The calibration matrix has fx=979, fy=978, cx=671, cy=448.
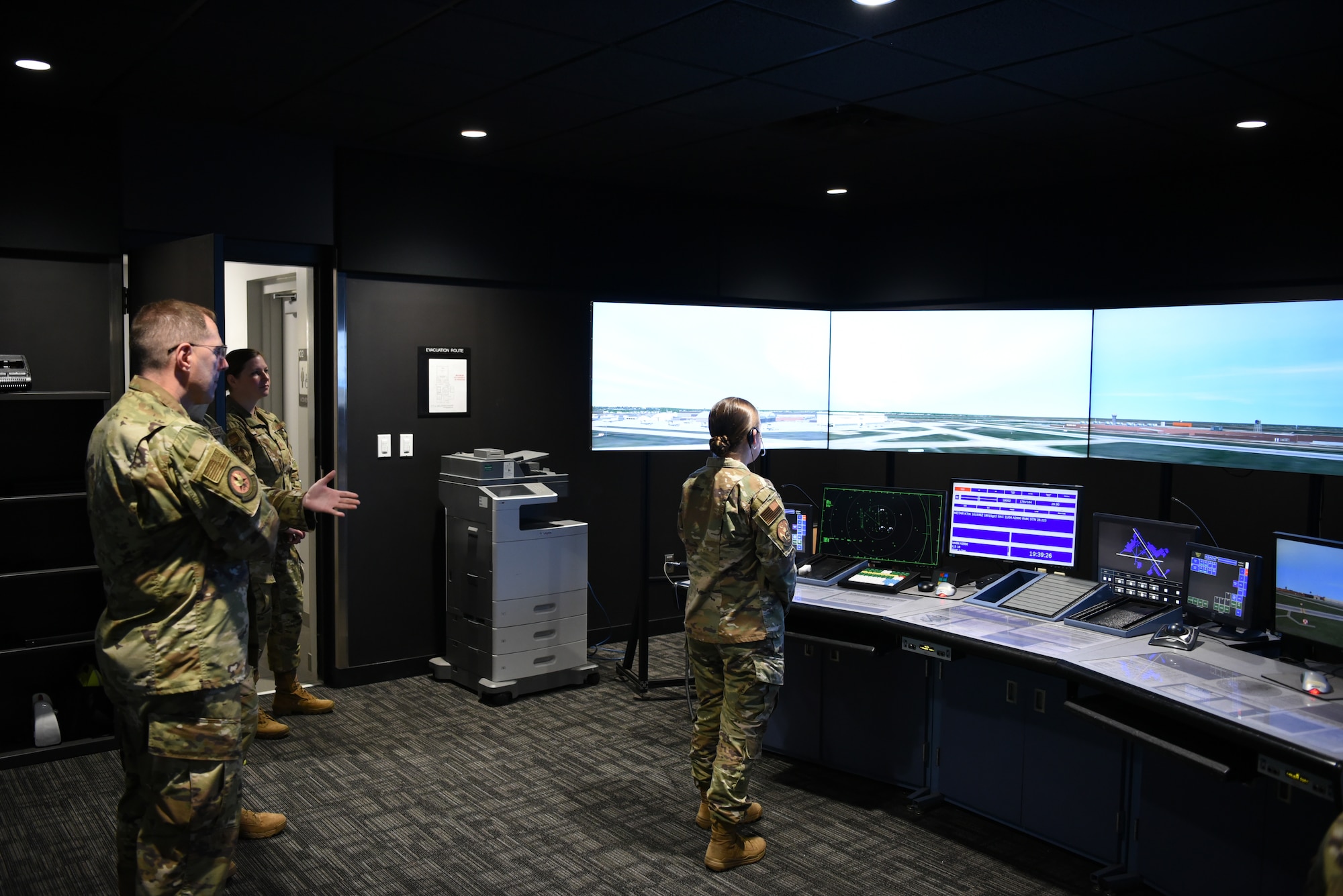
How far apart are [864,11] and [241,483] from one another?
7.27 ft

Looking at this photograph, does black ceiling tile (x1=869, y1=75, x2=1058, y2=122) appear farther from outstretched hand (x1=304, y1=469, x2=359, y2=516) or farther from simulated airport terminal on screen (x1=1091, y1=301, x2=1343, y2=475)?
outstretched hand (x1=304, y1=469, x2=359, y2=516)

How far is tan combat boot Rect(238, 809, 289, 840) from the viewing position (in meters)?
3.30

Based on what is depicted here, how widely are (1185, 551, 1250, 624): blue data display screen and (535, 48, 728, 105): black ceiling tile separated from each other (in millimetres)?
2370

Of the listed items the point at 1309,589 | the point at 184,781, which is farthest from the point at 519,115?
the point at 1309,589

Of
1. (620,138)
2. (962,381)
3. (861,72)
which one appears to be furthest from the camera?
(962,381)

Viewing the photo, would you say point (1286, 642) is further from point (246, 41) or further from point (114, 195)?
point (114, 195)

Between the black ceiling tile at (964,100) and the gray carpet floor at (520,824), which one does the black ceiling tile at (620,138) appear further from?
the gray carpet floor at (520,824)

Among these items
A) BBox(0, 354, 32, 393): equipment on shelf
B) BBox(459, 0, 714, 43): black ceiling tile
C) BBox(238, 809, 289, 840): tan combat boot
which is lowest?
BBox(238, 809, 289, 840): tan combat boot

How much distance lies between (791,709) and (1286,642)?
177 cm

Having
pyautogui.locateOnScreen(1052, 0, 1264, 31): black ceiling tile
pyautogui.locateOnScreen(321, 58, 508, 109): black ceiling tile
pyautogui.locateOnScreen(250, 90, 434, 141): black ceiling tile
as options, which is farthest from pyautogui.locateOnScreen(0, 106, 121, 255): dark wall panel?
pyautogui.locateOnScreen(1052, 0, 1264, 31): black ceiling tile

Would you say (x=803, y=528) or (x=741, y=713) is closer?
(x=741, y=713)

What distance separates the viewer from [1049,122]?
4.23 meters

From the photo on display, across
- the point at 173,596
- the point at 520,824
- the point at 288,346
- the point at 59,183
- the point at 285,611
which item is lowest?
the point at 520,824

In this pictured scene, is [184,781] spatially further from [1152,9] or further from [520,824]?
[1152,9]
